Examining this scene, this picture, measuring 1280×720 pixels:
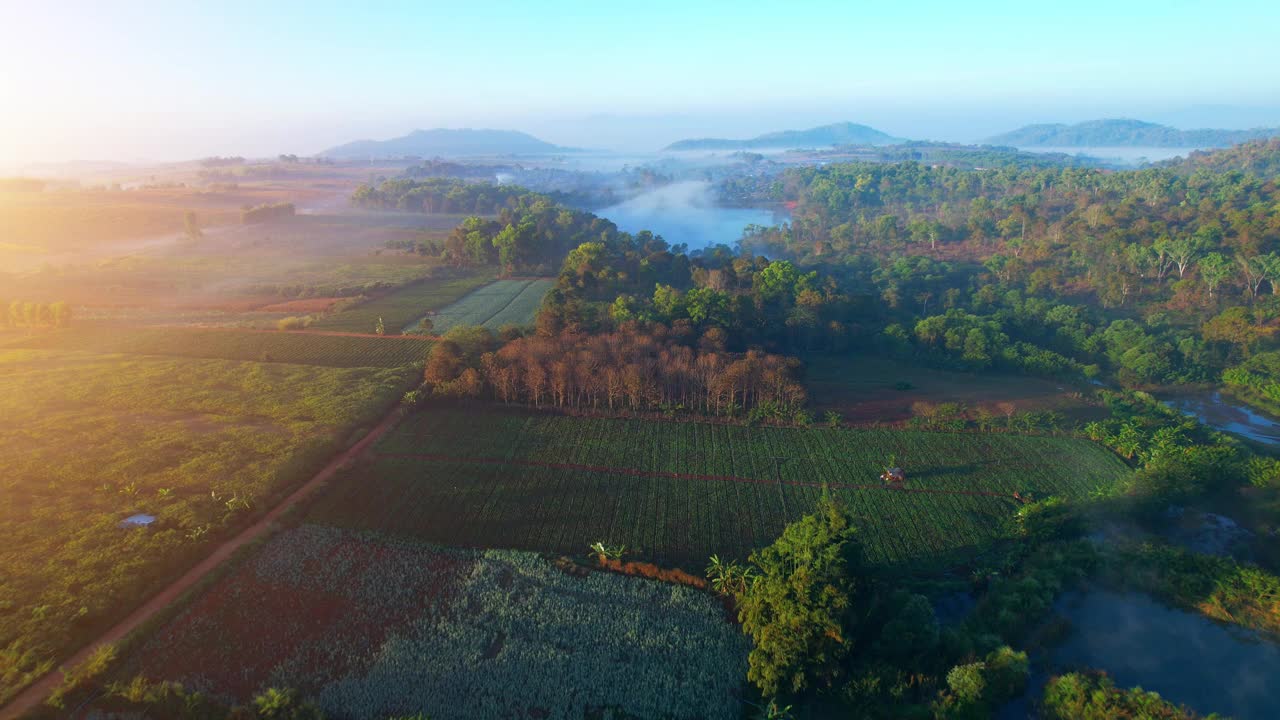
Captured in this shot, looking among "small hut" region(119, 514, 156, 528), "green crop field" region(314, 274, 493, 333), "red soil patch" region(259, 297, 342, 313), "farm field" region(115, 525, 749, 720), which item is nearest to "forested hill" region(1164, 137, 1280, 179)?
"green crop field" region(314, 274, 493, 333)

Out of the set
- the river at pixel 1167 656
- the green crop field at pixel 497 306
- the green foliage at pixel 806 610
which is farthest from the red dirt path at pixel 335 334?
the river at pixel 1167 656

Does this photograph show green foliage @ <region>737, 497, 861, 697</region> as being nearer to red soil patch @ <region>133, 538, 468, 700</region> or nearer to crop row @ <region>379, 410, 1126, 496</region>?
crop row @ <region>379, 410, 1126, 496</region>

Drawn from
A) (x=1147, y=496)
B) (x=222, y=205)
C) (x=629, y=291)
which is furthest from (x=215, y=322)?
(x=1147, y=496)

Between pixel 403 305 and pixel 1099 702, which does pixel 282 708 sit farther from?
pixel 403 305

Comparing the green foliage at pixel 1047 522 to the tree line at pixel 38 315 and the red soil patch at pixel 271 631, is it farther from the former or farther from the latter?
the tree line at pixel 38 315

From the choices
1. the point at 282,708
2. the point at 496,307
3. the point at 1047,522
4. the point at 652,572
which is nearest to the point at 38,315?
the point at 496,307

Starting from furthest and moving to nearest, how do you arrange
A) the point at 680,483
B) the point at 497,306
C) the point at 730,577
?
the point at 497,306, the point at 680,483, the point at 730,577

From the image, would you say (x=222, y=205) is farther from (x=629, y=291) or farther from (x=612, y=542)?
(x=612, y=542)

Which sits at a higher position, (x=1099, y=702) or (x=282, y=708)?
(x=282, y=708)
